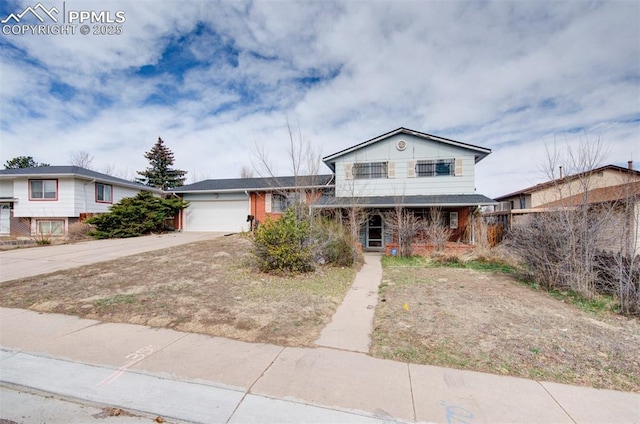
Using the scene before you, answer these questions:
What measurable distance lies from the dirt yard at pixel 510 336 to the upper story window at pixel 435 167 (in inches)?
335

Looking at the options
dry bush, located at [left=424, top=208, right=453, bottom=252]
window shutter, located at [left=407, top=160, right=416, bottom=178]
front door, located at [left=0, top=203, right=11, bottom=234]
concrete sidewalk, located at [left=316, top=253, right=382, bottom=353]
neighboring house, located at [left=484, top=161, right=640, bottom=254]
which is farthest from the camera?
front door, located at [left=0, top=203, right=11, bottom=234]

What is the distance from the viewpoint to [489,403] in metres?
2.59

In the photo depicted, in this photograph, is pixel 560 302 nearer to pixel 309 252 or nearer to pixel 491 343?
pixel 491 343

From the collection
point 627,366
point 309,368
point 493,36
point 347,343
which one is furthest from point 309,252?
point 493,36

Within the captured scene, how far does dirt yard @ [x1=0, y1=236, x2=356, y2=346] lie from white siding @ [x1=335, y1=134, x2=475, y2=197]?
6904mm

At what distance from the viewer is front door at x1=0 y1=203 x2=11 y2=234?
17938mm

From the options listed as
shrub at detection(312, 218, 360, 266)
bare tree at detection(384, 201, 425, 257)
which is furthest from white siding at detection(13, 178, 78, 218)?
bare tree at detection(384, 201, 425, 257)

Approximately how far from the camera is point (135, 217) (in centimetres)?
1720

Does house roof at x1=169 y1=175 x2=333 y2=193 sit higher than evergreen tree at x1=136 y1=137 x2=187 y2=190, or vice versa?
evergreen tree at x1=136 y1=137 x2=187 y2=190

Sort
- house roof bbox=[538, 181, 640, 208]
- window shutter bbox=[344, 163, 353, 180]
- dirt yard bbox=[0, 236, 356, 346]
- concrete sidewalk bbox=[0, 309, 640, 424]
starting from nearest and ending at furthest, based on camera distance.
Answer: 1. concrete sidewalk bbox=[0, 309, 640, 424]
2. dirt yard bbox=[0, 236, 356, 346]
3. house roof bbox=[538, 181, 640, 208]
4. window shutter bbox=[344, 163, 353, 180]

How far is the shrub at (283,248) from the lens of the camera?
24.9 ft

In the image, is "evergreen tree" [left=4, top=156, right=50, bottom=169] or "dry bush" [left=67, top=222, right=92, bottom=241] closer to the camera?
"dry bush" [left=67, top=222, right=92, bottom=241]

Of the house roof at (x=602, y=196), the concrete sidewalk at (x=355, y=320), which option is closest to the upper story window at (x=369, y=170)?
the concrete sidewalk at (x=355, y=320)

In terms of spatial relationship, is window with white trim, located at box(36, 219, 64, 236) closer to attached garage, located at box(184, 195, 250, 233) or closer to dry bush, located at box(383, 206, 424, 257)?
attached garage, located at box(184, 195, 250, 233)
